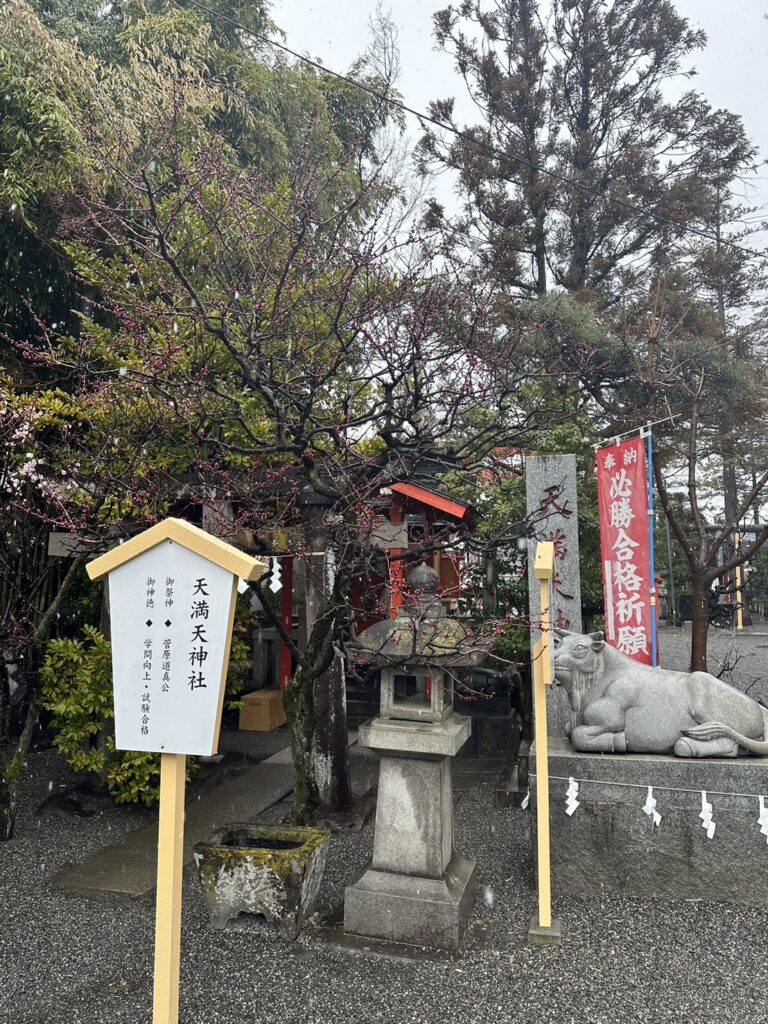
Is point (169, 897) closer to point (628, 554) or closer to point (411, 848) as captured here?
point (411, 848)

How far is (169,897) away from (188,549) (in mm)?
1508

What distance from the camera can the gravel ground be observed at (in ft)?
11.8

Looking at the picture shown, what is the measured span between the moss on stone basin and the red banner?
363 cm

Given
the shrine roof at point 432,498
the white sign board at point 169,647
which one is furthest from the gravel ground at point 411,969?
the shrine roof at point 432,498

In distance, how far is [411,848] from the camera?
14.7 feet

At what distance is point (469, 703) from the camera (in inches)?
376

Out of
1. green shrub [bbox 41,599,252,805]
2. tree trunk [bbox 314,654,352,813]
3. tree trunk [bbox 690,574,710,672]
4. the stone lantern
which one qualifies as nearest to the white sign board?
the stone lantern

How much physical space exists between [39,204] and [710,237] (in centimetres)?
1173

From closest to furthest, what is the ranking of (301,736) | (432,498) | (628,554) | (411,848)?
(411,848), (301,736), (628,554), (432,498)

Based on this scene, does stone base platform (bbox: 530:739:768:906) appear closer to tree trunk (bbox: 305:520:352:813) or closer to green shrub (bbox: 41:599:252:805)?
tree trunk (bbox: 305:520:352:813)

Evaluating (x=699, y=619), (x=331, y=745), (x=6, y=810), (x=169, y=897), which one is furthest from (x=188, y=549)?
(x=699, y=619)

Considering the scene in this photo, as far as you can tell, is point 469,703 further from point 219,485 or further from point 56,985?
point 56,985

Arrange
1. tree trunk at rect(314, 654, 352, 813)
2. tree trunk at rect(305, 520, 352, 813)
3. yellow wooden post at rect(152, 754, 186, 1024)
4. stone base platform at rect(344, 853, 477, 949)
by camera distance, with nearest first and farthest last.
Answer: yellow wooden post at rect(152, 754, 186, 1024), stone base platform at rect(344, 853, 477, 949), tree trunk at rect(305, 520, 352, 813), tree trunk at rect(314, 654, 352, 813)

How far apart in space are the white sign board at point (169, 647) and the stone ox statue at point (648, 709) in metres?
3.13
